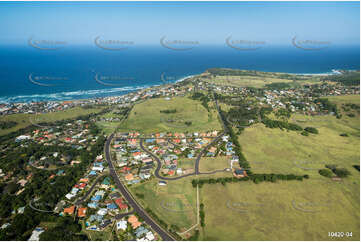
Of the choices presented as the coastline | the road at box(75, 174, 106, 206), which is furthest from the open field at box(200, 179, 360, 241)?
the coastline

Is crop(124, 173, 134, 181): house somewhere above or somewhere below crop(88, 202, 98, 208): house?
above

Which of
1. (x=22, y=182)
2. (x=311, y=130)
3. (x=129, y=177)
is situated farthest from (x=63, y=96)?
(x=311, y=130)

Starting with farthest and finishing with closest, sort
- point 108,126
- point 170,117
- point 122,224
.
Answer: point 170,117 < point 108,126 < point 122,224

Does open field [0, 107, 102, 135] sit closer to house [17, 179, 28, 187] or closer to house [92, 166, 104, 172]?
house [17, 179, 28, 187]

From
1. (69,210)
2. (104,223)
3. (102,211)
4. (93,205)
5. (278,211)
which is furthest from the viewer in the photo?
(93,205)

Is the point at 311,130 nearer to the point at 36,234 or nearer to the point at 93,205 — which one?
the point at 93,205

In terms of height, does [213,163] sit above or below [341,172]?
below
